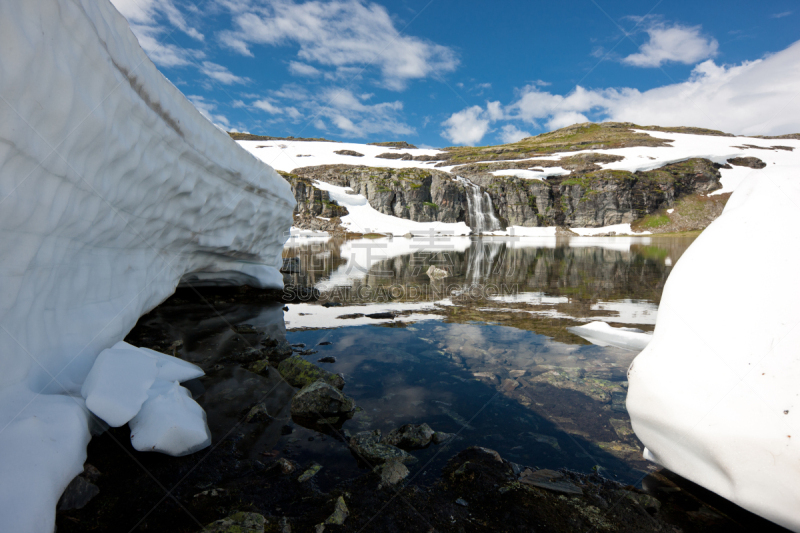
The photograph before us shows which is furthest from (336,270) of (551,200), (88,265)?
(551,200)

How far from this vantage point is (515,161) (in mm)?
79188

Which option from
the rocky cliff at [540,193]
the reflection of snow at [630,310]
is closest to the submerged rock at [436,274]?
the reflection of snow at [630,310]

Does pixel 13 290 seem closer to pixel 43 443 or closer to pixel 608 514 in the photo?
pixel 43 443

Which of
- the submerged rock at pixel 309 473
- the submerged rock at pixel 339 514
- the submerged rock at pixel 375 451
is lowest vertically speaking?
the submerged rock at pixel 309 473

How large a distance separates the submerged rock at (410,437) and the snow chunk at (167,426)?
1776 mm

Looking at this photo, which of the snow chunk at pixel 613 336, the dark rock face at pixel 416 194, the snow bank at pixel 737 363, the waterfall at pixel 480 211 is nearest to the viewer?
the snow bank at pixel 737 363

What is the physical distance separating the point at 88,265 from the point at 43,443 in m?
2.51

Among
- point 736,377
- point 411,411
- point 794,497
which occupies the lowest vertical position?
point 411,411

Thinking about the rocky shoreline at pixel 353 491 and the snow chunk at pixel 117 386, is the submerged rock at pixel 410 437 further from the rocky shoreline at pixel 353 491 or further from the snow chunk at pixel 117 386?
the snow chunk at pixel 117 386

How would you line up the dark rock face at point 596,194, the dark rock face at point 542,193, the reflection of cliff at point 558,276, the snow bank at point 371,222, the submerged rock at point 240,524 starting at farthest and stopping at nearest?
the dark rock face at point 596,194 < the dark rock face at point 542,193 < the snow bank at point 371,222 < the reflection of cliff at point 558,276 < the submerged rock at point 240,524

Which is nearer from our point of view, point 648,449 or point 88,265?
point 648,449

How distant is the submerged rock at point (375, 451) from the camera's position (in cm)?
327

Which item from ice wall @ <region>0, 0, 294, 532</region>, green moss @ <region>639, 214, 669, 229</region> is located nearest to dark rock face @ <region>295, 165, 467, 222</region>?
green moss @ <region>639, 214, 669, 229</region>

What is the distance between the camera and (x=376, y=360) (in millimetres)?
5945
